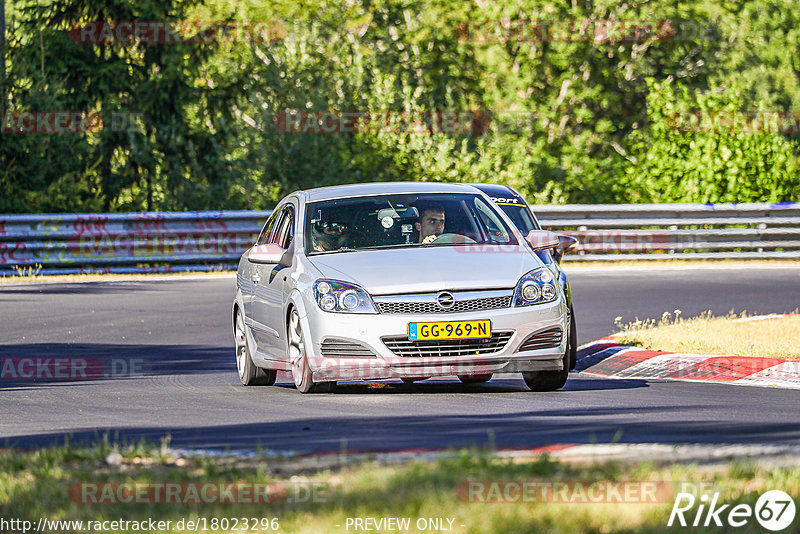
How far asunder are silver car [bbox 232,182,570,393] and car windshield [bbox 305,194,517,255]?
10 millimetres

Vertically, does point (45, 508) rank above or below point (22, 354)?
above

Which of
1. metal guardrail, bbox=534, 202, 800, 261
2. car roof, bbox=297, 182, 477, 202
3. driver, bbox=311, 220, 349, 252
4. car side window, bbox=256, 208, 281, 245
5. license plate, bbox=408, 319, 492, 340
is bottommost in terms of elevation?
metal guardrail, bbox=534, 202, 800, 261

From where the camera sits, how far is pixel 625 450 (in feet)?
22.1

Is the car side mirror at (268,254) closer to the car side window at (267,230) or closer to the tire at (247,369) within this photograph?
the tire at (247,369)

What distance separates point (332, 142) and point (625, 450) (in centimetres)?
2901

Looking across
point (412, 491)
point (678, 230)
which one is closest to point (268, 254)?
→ point (412, 491)

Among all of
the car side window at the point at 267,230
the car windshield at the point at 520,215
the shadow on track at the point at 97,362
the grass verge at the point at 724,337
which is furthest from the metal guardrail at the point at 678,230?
the car side window at the point at 267,230

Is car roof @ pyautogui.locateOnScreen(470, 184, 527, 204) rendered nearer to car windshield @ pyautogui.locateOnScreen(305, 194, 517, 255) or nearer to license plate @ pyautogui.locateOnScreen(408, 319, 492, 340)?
car windshield @ pyautogui.locateOnScreen(305, 194, 517, 255)

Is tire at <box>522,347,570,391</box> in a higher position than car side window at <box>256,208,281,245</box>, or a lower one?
lower

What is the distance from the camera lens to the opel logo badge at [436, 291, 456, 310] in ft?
33.7

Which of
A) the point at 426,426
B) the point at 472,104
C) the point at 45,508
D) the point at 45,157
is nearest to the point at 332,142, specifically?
the point at 45,157

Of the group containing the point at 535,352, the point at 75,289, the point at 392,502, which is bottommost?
the point at 75,289

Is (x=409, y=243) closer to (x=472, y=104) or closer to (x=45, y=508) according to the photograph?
(x=45, y=508)

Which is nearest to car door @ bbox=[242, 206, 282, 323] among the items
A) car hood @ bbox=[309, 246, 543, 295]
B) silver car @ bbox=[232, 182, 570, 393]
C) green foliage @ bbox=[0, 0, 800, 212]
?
silver car @ bbox=[232, 182, 570, 393]
